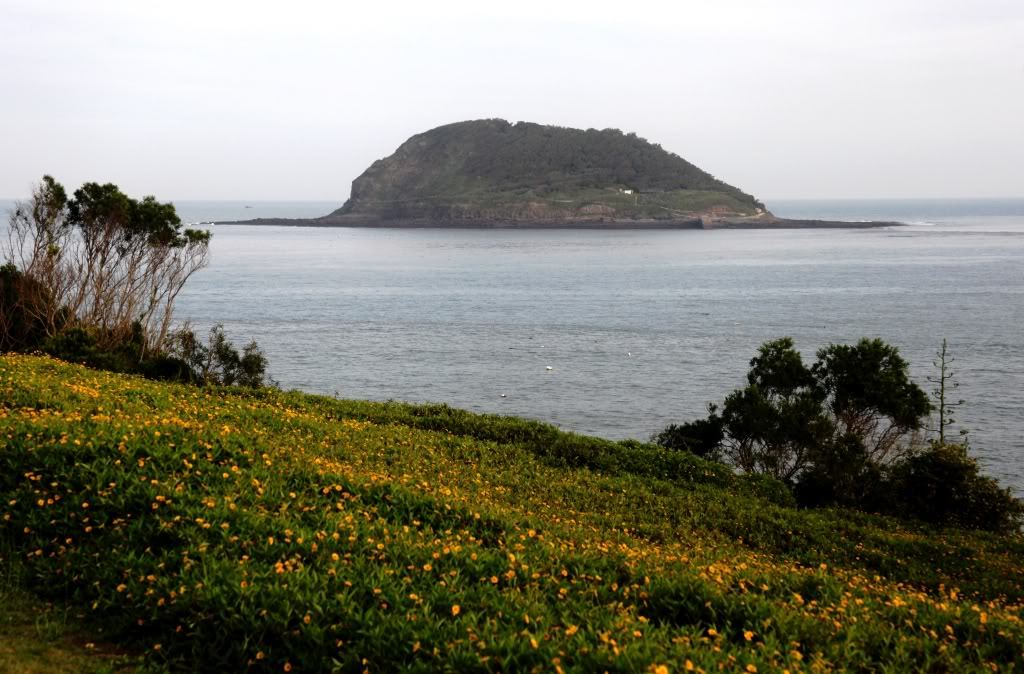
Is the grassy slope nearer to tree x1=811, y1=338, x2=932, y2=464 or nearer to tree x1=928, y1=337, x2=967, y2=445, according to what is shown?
tree x1=811, y1=338, x2=932, y2=464

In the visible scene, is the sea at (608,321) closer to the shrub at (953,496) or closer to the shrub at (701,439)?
the shrub at (701,439)

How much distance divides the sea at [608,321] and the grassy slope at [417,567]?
1728 centimetres

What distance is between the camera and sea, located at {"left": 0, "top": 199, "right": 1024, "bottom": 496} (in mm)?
38094

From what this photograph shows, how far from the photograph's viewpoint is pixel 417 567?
7.95 m

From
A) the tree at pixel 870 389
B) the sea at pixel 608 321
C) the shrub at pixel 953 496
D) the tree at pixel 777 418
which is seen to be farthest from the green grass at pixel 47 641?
the sea at pixel 608 321

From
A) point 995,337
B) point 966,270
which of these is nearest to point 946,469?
point 995,337

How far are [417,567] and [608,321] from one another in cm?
5610

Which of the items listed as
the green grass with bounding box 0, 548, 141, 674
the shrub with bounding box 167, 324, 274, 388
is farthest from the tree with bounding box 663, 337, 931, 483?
the green grass with bounding box 0, 548, 141, 674

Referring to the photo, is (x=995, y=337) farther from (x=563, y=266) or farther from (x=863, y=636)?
(x=563, y=266)

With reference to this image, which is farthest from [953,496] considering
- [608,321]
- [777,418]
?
[608,321]

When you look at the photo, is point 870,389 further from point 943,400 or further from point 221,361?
point 221,361

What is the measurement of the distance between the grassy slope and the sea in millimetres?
17282

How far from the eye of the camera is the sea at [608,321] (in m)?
38.1

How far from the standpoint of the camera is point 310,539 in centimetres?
823
